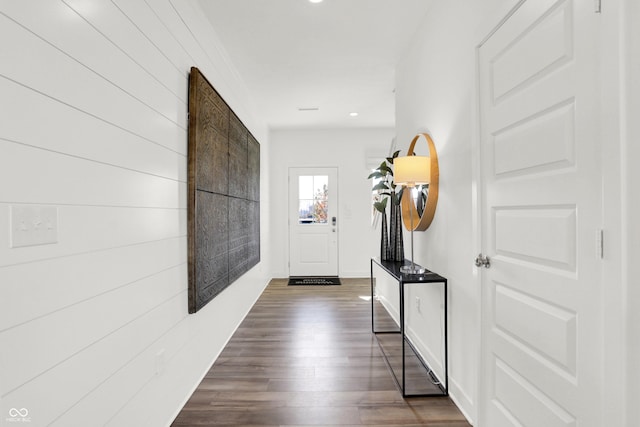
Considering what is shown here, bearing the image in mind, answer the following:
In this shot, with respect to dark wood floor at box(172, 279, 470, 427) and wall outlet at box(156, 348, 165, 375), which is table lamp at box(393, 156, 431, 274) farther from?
wall outlet at box(156, 348, 165, 375)

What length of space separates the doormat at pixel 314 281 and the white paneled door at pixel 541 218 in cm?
407

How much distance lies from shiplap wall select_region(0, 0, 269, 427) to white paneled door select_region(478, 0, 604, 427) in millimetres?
1617

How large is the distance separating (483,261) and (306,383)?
4.73ft

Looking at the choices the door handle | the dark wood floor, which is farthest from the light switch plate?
the door handle

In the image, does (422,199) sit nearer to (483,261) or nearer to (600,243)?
(483,261)

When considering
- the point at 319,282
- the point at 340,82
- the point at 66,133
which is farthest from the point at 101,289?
the point at 319,282

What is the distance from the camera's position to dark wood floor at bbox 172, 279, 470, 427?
6.38 ft

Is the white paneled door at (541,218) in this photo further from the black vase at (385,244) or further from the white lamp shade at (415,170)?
the black vase at (385,244)

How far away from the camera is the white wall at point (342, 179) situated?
6.15 m

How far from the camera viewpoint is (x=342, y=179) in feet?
20.2

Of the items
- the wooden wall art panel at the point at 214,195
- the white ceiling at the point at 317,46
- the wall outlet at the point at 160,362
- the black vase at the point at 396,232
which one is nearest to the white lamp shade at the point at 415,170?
the black vase at the point at 396,232

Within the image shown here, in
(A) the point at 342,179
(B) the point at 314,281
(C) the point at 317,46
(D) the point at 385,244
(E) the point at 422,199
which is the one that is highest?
(C) the point at 317,46

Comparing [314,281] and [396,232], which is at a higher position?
[396,232]

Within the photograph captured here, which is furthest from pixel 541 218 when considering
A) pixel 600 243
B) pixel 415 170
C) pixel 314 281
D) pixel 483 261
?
pixel 314 281
